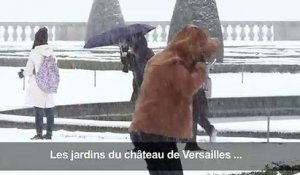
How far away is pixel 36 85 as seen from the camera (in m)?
7.81

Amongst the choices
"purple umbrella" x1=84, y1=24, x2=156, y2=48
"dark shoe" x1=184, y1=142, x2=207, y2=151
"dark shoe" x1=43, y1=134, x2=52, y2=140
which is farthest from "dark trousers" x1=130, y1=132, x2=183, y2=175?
"dark shoe" x1=43, y1=134, x2=52, y2=140

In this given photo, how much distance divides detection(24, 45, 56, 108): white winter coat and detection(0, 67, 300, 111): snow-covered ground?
277 centimetres

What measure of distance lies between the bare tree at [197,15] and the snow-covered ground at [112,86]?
1397 mm

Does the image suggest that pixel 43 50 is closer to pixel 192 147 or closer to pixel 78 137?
pixel 78 137

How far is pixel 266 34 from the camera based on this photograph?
36656mm

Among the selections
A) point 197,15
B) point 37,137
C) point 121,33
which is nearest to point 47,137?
point 37,137

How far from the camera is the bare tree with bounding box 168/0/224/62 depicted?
18.0 metres

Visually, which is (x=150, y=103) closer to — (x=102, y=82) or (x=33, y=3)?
(x=102, y=82)

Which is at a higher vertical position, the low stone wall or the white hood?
the white hood

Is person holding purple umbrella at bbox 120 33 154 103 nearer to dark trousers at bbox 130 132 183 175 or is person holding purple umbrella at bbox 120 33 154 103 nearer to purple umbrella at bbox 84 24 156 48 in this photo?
purple umbrella at bbox 84 24 156 48

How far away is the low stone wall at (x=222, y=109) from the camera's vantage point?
415 inches

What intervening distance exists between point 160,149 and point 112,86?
11.1 meters

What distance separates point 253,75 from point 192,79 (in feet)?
44.8

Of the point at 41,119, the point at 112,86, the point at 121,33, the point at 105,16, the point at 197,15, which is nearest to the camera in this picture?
the point at 121,33
